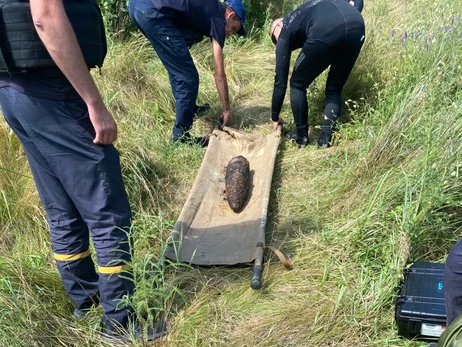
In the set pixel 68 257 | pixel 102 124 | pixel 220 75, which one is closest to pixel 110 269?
pixel 68 257

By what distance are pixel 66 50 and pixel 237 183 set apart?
2.19m

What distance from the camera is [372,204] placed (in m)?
3.08

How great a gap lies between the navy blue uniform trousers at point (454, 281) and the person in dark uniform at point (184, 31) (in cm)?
309

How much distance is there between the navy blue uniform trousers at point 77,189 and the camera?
2.21 metres

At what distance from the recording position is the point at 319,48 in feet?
13.6

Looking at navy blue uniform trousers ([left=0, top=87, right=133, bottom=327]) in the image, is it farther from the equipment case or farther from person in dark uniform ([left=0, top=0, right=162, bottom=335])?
the equipment case

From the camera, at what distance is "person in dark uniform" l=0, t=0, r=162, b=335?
6.63 ft

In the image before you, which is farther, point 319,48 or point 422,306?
point 319,48

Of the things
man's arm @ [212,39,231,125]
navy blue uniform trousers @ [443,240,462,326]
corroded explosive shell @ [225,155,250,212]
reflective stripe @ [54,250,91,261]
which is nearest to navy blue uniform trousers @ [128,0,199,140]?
man's arm @ [212,39,231,125]

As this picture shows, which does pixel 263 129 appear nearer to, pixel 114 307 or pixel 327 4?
pixel 327 4

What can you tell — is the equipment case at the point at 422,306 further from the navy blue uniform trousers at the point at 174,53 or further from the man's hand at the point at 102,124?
the navy blue uniform trousers at the point at 174,53

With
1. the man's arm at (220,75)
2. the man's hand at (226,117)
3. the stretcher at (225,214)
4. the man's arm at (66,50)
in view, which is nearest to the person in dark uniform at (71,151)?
the man's arm at (66,50)

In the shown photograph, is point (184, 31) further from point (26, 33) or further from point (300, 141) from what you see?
point (26, 33)

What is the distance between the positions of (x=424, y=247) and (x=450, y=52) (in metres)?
1.93
